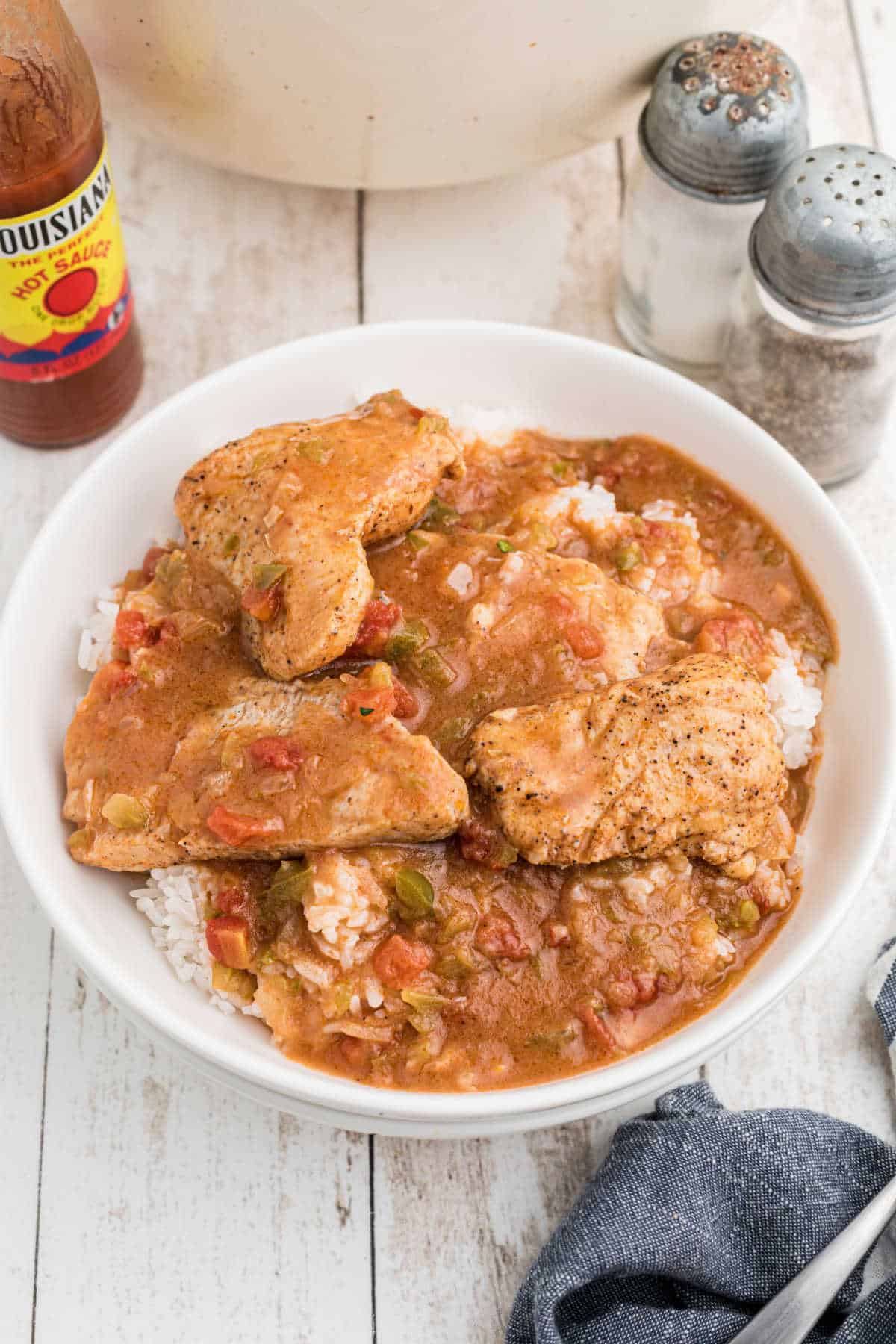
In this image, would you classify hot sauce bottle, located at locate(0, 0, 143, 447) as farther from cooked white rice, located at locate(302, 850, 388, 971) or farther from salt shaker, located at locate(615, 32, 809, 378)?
cooked white rice, located at locate(302, 850, 388, 971)

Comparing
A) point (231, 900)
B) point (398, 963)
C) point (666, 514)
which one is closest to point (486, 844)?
point (398, 963)

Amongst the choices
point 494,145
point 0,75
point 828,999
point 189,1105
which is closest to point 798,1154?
point 828,999

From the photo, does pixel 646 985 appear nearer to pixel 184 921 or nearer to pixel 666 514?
pixel 184 921

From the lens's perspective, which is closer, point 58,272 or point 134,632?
point 134,632

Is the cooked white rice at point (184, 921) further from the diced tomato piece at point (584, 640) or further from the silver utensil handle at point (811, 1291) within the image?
the silver utensil handle at point (811, 1291)

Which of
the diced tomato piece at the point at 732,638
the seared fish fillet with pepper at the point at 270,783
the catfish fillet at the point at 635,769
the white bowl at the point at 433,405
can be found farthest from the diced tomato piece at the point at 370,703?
the diced tomato piece at the point at 732,638

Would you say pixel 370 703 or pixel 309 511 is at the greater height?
pixel 309 511

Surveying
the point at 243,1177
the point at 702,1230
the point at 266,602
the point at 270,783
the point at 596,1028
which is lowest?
the point at 243,1177
